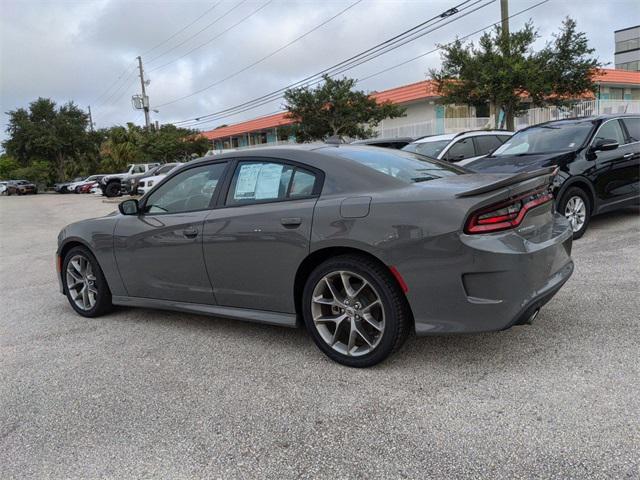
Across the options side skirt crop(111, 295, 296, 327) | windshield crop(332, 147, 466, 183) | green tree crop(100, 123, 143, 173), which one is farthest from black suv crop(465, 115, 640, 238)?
green tree crop(100, 123, 143, 173)

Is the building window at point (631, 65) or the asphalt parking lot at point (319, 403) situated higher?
the building window at point (631, 65)

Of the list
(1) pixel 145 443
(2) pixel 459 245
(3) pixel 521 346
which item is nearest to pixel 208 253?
(1) pixel 145 443

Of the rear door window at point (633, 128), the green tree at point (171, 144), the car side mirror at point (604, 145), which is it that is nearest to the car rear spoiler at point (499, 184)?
the car side mirror at point (604, 145)

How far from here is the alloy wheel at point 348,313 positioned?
3.34 metres

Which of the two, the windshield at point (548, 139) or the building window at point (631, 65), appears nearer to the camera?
the windshield at point (548, 139)

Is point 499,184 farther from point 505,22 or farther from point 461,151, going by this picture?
point 505,22

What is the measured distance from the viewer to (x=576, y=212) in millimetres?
6918

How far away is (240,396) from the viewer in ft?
10.5

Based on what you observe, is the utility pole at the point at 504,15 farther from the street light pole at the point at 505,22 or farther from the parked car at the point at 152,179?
the parked car at the point at 152,179

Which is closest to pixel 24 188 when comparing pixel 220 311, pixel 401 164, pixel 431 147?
pixel 431 147

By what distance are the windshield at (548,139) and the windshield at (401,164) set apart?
3853mm

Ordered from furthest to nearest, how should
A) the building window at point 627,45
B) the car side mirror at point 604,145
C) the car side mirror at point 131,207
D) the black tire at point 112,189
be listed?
the building window at point 627,45, the black tire at point 112,189, the car side mirror at point 604,145, the car side mirror at point 131,207

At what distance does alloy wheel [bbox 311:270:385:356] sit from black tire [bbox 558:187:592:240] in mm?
4457

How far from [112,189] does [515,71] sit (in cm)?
2238
